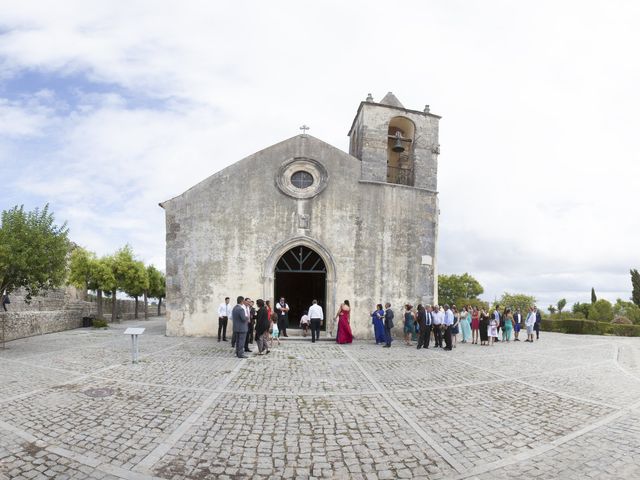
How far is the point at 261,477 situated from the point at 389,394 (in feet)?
12.5

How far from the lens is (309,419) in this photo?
612cm

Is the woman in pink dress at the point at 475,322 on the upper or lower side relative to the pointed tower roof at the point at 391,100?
lower

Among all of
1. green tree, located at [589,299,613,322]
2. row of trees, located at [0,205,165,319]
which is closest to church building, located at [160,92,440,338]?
row of trees, located at [0,205,165,319]

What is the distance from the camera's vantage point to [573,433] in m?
5.82

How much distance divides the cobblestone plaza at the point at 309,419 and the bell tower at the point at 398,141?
988 centimetres

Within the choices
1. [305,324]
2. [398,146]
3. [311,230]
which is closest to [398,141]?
[398,146]

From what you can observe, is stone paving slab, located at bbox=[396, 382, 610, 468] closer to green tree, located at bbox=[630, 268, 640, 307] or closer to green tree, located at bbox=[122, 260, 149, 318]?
green tree, located at bbox=[122, 260, 149, 318]

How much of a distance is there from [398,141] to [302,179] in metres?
4.87

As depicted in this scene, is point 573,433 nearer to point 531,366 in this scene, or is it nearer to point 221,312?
point 531,366

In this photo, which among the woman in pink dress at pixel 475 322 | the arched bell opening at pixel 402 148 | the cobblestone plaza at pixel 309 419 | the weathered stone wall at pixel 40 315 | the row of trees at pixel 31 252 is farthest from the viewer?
the arched bell opening at pixel 402 148

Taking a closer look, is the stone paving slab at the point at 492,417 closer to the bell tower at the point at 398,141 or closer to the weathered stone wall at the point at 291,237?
the weathered stone wall at the point at 291,237

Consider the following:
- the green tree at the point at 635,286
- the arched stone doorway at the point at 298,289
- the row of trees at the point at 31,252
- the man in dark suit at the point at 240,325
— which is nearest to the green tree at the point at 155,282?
the arched stone doorway at the point at 298,289

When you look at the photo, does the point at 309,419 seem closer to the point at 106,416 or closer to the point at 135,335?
the point at 106,416

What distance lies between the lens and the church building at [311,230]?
16.5 metres
